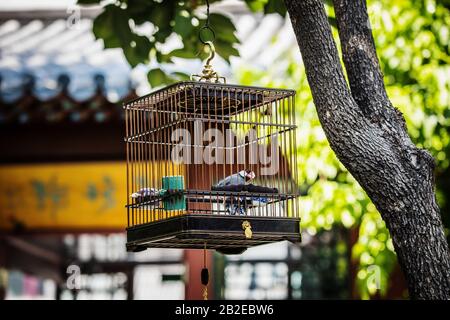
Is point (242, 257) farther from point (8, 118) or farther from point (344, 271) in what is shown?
point (8, 118)

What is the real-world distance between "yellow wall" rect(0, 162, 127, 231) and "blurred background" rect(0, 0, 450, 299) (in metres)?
0.01

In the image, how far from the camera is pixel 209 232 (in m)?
4.31

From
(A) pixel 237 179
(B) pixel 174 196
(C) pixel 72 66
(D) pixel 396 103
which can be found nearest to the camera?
(B) pixel 174 196

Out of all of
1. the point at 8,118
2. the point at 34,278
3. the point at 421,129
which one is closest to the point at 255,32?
the point at 8,118

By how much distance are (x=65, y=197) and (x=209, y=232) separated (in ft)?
20.9

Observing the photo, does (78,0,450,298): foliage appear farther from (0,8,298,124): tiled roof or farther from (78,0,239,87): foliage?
(78,0,239,87): foliage

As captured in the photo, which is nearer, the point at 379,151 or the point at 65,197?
the point at 379,151

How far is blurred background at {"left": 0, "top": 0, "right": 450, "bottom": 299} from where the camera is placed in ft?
25.0

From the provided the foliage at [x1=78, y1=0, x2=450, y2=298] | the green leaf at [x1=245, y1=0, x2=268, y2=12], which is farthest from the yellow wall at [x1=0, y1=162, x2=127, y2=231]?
the green leaf at [x1=245, y1=0, x2=268, y2=12]

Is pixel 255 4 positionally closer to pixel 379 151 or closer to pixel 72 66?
pixel 379 151

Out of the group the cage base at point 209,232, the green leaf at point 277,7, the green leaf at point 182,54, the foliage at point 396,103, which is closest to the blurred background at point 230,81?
the foliage at point 396,103

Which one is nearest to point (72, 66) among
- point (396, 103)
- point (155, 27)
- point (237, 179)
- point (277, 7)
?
point (396, 103)
